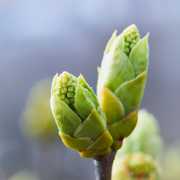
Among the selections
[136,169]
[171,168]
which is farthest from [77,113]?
[171,168]

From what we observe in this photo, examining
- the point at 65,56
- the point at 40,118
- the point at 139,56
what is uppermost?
the point at 65,56

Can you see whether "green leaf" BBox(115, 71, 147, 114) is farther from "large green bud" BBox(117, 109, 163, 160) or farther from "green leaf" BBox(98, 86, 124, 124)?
"large green bud" BBox(117, 109, 163, 160)

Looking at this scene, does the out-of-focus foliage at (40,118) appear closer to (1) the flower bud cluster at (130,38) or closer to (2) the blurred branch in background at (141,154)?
(2) the blurred branch in background at (141,154)

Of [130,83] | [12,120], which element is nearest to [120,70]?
[130,83]

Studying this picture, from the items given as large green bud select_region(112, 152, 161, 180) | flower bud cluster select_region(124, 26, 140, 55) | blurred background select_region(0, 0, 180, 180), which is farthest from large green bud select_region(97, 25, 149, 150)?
blurred background select_region(0, 0, 180, 180)

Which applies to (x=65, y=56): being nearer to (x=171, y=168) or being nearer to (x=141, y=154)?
(x=171, y=168)

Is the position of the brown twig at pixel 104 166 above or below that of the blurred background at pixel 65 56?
below

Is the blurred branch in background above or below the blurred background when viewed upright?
below

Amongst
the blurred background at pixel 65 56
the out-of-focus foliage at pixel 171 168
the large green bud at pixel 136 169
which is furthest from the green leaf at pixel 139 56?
the blurred background at pixel 65 56
